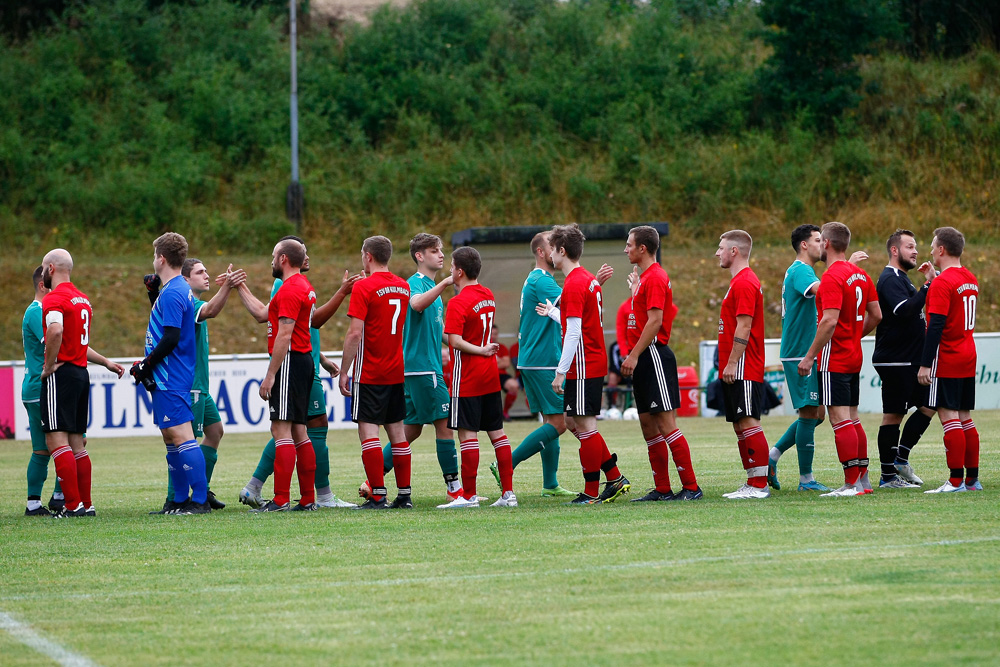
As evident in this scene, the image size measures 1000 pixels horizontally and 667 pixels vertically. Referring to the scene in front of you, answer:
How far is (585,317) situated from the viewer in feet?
30.6

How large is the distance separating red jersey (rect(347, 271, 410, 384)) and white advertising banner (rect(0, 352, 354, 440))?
10542mm

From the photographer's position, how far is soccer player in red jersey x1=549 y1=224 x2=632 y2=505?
30.2ft

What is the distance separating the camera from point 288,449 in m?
9.34

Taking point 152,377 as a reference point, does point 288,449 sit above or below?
below

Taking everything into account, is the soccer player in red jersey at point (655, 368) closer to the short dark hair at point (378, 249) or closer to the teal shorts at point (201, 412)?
the short dark hair at point (378, 249)

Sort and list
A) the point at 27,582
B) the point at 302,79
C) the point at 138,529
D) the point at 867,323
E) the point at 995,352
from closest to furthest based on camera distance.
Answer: the point at 27,582 < the point at 138,529 < the point at 867,323 < the point at 995,352 < the point at 302,79

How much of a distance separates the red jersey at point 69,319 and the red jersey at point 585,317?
379cm

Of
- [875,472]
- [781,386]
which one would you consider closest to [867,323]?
[875,472]

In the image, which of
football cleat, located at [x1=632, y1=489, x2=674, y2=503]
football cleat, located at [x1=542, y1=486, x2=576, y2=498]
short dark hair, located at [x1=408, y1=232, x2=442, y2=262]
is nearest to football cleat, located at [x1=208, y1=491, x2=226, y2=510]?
short dark hair, located at [x1=408, y1=232, x2=442, y2=262]

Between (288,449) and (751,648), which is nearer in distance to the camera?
(751,648)

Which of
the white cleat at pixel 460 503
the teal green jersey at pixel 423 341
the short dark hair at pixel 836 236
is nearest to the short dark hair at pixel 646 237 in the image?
the short dark hair at pixel 836 236

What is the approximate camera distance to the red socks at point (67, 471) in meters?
9.51

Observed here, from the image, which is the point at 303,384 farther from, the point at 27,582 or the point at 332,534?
the point at 27,582

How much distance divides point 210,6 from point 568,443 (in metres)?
28.9
